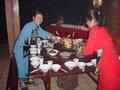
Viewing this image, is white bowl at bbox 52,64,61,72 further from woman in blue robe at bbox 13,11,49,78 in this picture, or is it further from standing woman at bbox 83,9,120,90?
woman in blue robe at bbox 13,11,49,78

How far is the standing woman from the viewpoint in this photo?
4766mm

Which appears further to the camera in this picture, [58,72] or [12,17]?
[12,17]

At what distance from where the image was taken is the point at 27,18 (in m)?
12.0

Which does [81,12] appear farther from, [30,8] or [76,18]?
[30,8]

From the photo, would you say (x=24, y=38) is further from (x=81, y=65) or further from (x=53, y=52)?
(x=81, y=65)

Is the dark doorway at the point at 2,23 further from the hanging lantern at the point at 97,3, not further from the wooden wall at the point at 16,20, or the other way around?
the hanging lantern at the point at 97,3

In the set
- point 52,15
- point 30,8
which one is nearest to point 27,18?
point 30,8

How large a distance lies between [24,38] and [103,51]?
2399 mm

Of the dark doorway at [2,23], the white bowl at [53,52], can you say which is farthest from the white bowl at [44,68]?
the dark doorway at [2,23]

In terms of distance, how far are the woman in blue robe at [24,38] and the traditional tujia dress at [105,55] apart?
1.82 m

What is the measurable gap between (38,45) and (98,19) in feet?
6.70

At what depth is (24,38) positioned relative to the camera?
5.93m

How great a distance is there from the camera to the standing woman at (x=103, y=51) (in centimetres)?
477

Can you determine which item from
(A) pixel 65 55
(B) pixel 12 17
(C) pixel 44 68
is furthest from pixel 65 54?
(B) pixel 12 17
